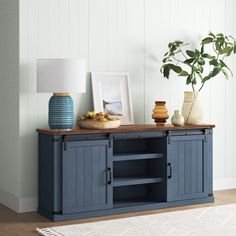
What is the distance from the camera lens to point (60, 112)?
505 cm

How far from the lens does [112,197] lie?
5.24 m

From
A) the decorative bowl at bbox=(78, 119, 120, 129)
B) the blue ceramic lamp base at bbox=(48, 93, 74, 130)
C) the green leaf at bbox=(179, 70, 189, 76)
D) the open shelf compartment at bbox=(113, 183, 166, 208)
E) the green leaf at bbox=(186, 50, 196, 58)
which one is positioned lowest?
the open shelf compartment at bbox=(113, 183, 166, 208)

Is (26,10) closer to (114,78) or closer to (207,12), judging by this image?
(114,78)

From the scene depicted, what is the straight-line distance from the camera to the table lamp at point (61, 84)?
4.96 meters

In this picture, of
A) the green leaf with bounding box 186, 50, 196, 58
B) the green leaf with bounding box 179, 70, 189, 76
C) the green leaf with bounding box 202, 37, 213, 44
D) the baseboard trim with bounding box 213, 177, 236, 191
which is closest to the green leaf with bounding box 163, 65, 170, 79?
the green leaf with bounding box 179, 70, 189, 76

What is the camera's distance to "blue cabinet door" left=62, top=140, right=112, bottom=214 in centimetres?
495

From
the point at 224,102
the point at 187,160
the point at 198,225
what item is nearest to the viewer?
the point at 198,225

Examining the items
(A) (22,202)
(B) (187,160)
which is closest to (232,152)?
(B) (187,160)

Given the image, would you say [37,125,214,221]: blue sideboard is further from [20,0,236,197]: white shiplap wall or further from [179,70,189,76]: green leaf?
[179,70,189,76]: green leaf

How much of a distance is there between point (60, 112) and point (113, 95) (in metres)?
0.77

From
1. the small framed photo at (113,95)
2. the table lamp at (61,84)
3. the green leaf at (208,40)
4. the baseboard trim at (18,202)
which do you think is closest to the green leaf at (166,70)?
the small framed photo at (113,95)

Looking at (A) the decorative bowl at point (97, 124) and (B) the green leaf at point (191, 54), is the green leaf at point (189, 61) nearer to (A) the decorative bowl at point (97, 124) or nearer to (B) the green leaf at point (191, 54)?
(B) the green leaf at point (191, 54)

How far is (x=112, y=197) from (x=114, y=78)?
4.01 feet

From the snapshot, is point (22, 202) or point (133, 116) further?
point (133, 116)
